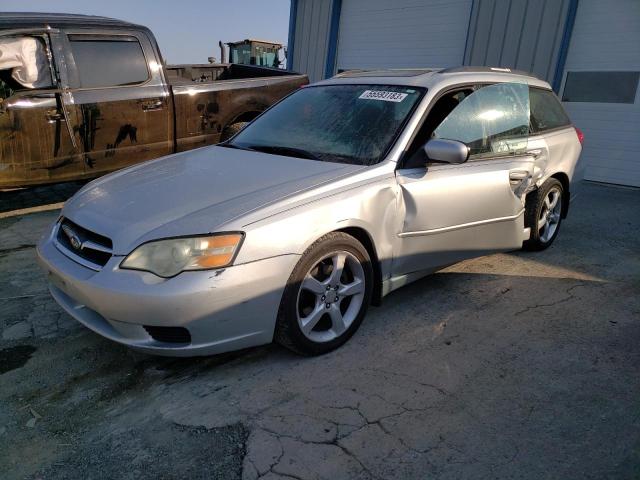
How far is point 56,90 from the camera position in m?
4.79

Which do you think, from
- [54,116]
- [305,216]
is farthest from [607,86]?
[54,116]

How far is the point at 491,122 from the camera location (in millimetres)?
3662

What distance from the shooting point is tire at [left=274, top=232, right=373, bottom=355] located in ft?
8.32

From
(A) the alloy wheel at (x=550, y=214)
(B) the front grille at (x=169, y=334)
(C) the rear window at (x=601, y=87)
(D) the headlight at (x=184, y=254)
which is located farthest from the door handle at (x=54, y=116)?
(C) the rear window at (x=601, y=87)

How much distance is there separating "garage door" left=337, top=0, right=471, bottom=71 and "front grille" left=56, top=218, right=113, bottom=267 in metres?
8.78

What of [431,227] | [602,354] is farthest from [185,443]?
[602,354]

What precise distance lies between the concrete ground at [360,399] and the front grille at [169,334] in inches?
10.5

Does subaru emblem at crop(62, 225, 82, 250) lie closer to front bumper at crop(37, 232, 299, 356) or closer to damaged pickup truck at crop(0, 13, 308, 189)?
front bumper at crop(37, 232, 299, 356)

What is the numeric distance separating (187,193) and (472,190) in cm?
187

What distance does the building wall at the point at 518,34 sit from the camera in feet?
27.5

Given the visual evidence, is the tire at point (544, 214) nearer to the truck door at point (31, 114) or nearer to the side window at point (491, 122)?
the side window at point (491, 122)

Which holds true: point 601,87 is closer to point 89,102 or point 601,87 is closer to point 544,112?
point 544,112

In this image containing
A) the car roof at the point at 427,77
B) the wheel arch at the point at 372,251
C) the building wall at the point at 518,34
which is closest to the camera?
the wheel arch at the point at 372,251

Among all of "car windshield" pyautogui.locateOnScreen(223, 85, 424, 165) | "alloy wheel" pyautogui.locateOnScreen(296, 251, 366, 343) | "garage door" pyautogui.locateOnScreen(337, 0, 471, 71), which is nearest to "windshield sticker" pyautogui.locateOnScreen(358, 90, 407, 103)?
"car windshield" pyautogui.locateOnScreen(223, 85, 424, 165)
